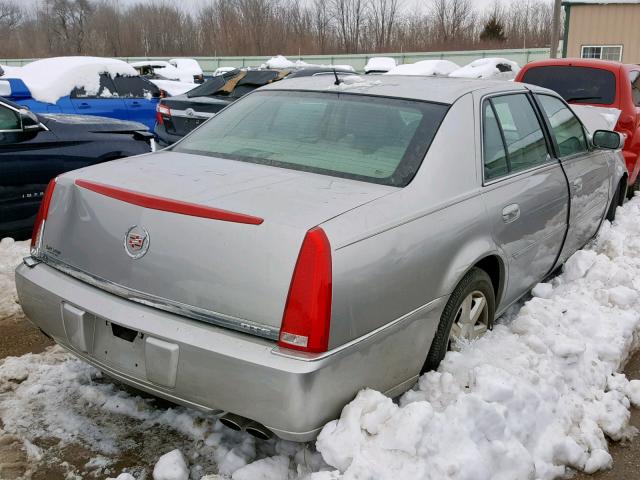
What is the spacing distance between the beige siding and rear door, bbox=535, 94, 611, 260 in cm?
2157

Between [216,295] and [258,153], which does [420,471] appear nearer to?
[216,295]

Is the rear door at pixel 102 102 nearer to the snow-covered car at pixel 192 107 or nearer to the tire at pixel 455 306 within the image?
the snow-covered car at pixel 192 107

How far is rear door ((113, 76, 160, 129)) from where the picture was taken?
31.8ft

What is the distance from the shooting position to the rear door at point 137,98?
31.8 ft

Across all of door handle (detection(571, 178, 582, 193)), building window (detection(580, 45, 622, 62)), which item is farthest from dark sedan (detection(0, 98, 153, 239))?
building window (detection(580, 45, 622, 62))

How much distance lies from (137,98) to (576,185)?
24.1 ft

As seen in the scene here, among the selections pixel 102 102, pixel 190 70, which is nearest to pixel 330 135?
pixel 102 102

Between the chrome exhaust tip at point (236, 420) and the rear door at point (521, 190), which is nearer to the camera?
the chrome exhaust tip at point (236, 420)

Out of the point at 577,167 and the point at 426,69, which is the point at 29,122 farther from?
the point at 426,69

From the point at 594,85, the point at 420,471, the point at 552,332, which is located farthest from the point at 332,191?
the point at 594,85

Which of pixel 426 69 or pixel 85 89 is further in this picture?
pixel 426 69

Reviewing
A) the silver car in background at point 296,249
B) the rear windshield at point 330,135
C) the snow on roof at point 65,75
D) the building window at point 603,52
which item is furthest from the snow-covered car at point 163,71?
the silver car in background at point 296,249

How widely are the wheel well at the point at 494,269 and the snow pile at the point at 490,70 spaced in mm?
19895

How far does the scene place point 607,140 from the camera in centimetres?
463
